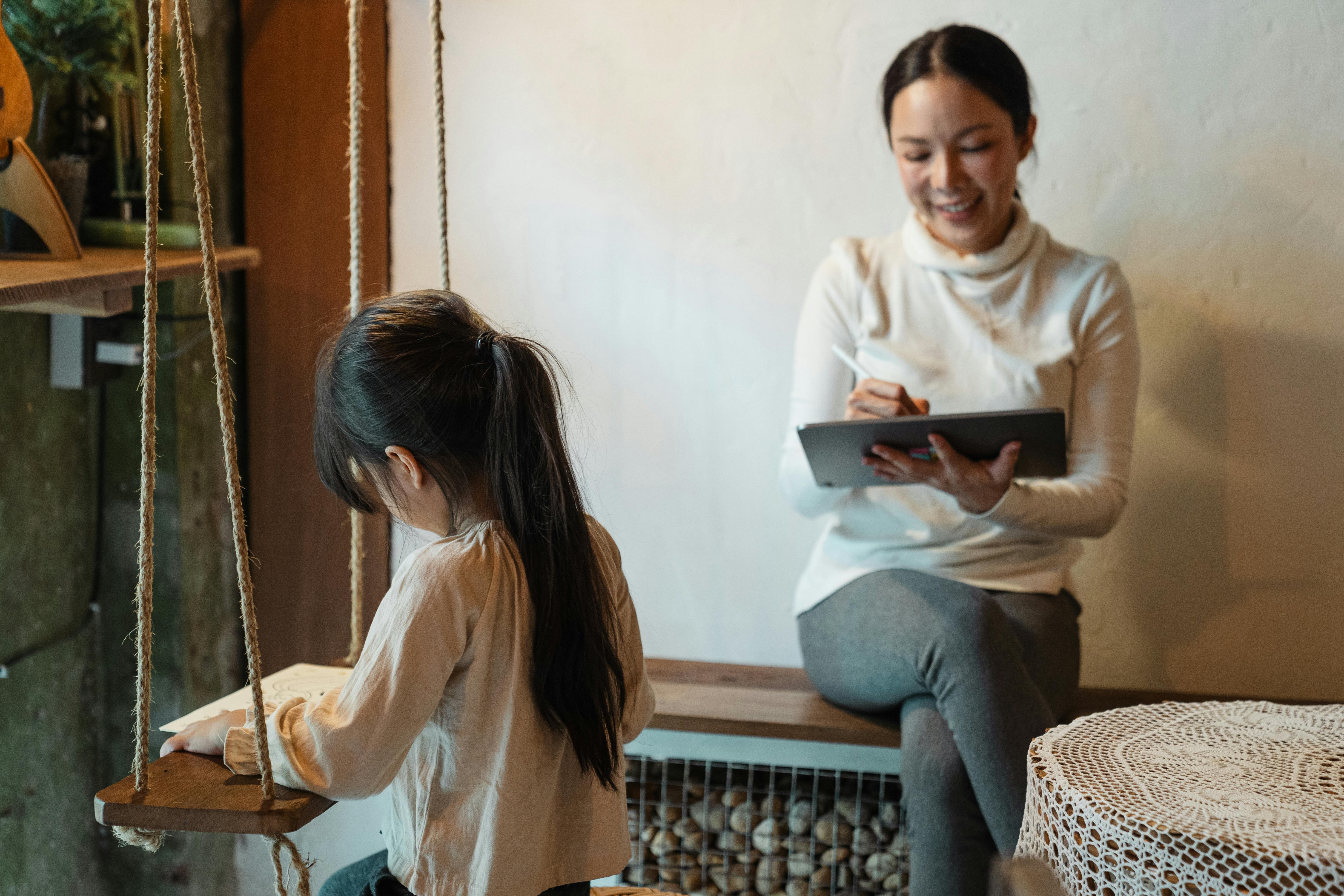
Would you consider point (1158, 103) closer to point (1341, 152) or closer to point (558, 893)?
point (1341, 152)

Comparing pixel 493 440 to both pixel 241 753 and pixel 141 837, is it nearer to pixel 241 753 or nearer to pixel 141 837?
pixel 241 753

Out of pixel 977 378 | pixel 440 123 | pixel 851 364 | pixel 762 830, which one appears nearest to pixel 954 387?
pixel 977 378

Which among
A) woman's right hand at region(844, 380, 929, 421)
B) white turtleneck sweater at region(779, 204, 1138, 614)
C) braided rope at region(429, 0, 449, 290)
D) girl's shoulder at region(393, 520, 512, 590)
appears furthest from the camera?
white turtleneck sweater at region(779, 204, 1138, 614)

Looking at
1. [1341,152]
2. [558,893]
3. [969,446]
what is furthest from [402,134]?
[1341,152]

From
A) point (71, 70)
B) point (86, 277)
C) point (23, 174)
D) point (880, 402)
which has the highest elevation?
point (71, 70)

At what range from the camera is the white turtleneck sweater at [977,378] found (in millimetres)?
1454

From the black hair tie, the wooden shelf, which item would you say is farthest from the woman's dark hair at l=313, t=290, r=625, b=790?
the wooden shelf

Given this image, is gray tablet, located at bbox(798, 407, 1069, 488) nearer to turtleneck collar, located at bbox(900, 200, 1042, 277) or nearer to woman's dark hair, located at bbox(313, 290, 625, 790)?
turtleneck collar, located at bbox(900, 200, 1042, 277)

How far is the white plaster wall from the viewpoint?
1610 millimetres

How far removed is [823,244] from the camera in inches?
67.7

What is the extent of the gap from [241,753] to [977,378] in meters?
1.02

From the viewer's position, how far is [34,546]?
1.48 m

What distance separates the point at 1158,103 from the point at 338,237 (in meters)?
1.24

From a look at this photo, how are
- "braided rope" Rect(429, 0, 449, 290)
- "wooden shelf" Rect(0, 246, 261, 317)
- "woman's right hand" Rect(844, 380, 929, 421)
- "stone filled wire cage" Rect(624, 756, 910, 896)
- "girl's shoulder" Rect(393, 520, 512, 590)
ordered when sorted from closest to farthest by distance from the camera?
1. "girl's shoulder" Rect(393, 520, 512, 590)
2. "braided rope" Rect(429, 0, 449, 290)
3. "wooden shelf" Rect(0, 246, 261, 317)
4. "woman's right hand" Rect(844, 380, 929, 421)
5. "stone filled wire cage" Rect(624, 756, 910, 896)
